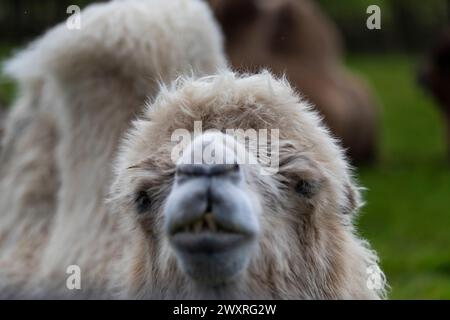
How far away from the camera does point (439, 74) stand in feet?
45.9

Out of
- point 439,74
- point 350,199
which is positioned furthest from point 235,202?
point 439,74

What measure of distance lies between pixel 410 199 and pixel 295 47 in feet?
8.28

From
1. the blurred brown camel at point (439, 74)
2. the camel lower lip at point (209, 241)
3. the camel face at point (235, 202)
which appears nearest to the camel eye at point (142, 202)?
the camel face at point (235, 202)

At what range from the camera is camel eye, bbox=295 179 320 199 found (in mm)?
3271

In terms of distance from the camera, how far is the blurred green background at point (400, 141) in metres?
8.68

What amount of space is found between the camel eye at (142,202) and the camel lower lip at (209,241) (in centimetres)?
39

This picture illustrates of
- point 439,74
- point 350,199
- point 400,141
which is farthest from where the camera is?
point 400,141

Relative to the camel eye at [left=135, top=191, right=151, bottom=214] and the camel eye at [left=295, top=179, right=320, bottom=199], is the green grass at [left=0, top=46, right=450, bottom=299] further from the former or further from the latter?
the camel eye at [left=295, top=179, right=320, bottom=199]

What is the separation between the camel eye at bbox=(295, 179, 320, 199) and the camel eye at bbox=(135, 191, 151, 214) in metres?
0.45

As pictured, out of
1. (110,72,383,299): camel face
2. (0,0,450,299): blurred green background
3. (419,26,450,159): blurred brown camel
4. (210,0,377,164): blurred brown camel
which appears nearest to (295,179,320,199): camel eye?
(110,72,383,299): camel face

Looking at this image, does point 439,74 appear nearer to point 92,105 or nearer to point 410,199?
point 410,199

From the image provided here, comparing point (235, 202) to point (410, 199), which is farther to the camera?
point (410, 199)
